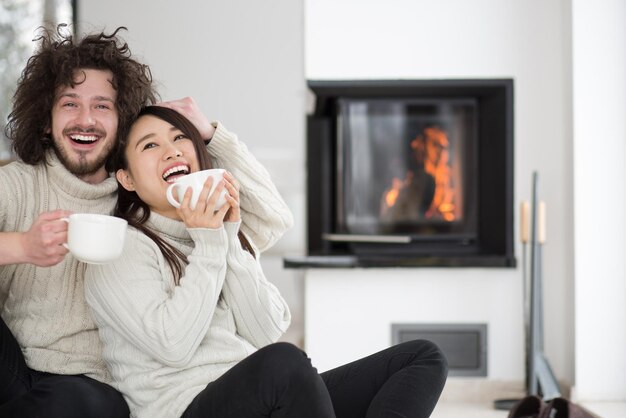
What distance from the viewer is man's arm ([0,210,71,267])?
131 centimetres

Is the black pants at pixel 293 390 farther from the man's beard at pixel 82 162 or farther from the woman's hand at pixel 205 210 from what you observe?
the man's beard at pixel 82 162

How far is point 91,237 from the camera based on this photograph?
1.27 metres

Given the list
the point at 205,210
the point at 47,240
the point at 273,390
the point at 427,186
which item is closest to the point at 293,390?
the point at 273,390

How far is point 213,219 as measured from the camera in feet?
4.67

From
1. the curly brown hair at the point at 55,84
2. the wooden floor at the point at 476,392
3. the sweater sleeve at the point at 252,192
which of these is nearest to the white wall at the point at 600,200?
the wooden floor at the point at 476,392

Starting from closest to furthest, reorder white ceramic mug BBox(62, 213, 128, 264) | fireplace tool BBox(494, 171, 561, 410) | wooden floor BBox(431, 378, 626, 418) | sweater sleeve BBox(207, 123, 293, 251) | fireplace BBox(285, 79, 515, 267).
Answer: white ceramic mug BBox(62, 213, 128, 264), sweater sleeve BBox(207, 123, 293, 251), fireplace tool BBox(494, 171, 561, 410), wooden floor BBox(431, 378, 626, 418), fireplace BBox(285, 79, 515, 267)

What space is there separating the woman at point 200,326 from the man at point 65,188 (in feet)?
0.24

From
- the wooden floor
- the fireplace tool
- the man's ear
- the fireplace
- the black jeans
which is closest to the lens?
the black jeans

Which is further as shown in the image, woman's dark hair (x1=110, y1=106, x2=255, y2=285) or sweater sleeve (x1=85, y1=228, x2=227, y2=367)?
woman's dark hair (x1=110, y1=106, x2=255, y2=285)

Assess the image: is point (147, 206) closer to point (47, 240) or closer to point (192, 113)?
point (192, 113)

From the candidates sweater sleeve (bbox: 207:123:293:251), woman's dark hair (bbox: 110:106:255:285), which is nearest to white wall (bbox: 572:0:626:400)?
sweater sleeve (bbox: 207:123:293:251)

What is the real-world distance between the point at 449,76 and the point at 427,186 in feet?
1.46

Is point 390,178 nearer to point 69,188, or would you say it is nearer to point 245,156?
point 245,156

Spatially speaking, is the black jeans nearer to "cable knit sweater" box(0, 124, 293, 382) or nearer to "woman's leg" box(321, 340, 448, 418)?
"cable knit sweater" box(0, 124, 293, 382)
